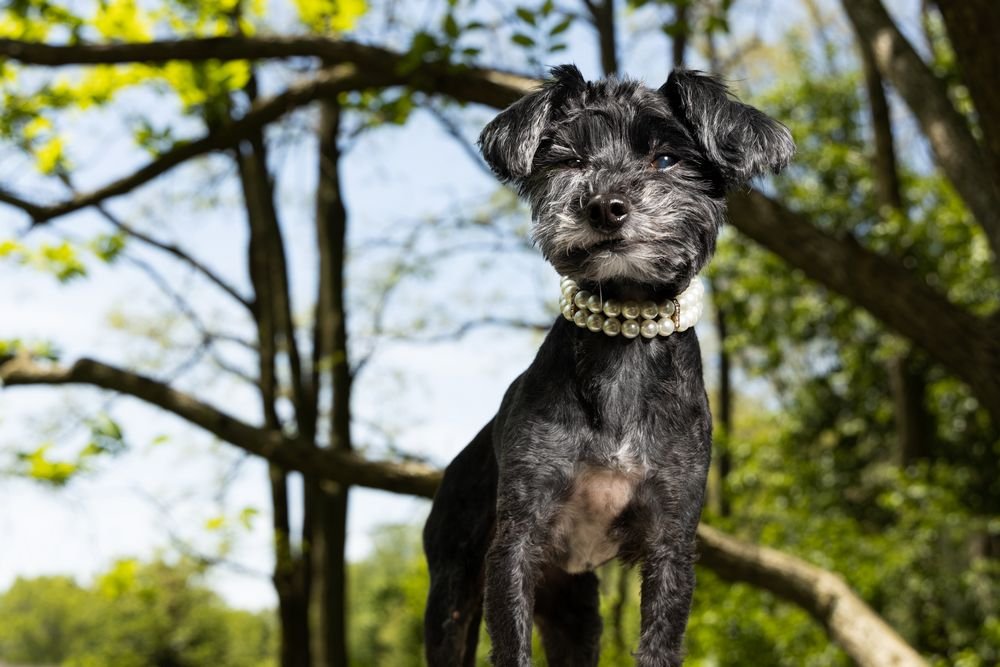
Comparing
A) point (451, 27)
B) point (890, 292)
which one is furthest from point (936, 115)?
point (451, 27)

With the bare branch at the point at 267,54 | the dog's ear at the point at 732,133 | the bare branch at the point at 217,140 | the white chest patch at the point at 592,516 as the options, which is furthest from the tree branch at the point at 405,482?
the dog's ear at the point at 732,133

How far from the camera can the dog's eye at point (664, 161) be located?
187 cm

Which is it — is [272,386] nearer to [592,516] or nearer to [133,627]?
[592,516]

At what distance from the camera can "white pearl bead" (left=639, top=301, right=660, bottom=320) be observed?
6.10 ft

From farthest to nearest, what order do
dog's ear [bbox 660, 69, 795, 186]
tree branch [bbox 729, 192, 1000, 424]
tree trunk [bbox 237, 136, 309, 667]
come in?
tree trunk [bbox 237, 136, 309, 667] → tree branch [bbox 729, 192, 1000, 424] → dog's ear [bbox 660, 69, 795, 186]

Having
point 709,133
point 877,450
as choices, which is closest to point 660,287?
point 709,133

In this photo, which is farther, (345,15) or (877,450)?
(877,450)

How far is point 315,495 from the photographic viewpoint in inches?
415

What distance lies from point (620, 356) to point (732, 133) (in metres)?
0.44

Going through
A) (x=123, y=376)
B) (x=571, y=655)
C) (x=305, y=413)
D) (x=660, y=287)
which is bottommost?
(x=571, y=655)

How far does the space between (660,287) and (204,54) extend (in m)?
5.20

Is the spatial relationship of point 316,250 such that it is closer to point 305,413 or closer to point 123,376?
point 305,413

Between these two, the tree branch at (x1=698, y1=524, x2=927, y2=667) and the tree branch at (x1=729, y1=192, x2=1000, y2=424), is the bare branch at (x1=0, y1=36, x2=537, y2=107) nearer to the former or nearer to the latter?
the tree branch at (x1=729, y1=192, x2=1000, y2=424)

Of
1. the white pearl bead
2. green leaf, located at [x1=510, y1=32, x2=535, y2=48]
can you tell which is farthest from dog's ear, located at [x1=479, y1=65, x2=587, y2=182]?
green leaf, located at [x1=510, y1=32, x2=535, y2=48]
